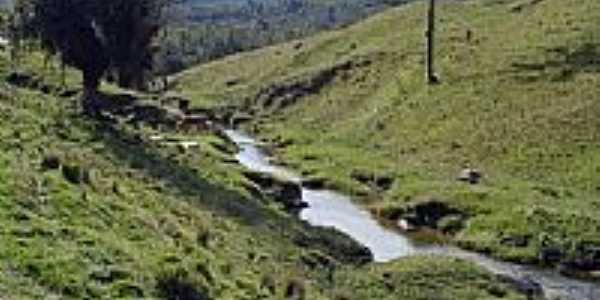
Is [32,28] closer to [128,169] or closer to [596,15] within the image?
[128,169]

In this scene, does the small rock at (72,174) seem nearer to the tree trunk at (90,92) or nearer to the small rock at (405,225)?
the tree trunk at (90,92)

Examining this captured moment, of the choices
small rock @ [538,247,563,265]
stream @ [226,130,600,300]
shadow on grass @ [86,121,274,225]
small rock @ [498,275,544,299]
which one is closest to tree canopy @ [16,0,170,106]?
shadow on grass @ [86,121,274,225]

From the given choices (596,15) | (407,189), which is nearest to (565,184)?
(407,189)

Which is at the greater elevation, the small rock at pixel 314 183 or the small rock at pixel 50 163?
the small rock at pixel 50 163

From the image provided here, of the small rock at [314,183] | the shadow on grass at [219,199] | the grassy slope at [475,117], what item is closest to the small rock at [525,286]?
the shadow on grass at [219,199]

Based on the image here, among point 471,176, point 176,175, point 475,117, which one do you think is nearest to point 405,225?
point 471,176

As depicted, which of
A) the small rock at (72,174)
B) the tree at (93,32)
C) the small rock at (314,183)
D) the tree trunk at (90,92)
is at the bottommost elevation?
the small rock at (314,183)

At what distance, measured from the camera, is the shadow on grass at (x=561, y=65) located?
320 feet

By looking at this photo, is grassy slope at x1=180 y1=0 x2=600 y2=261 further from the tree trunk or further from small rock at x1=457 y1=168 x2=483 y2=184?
the tree trunk

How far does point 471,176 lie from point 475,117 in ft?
53.7

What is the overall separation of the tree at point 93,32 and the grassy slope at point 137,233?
335cm

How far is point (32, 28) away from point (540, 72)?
161ft

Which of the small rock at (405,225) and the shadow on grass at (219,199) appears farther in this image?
the small rock at (405,225)

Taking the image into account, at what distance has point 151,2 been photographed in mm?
67062
